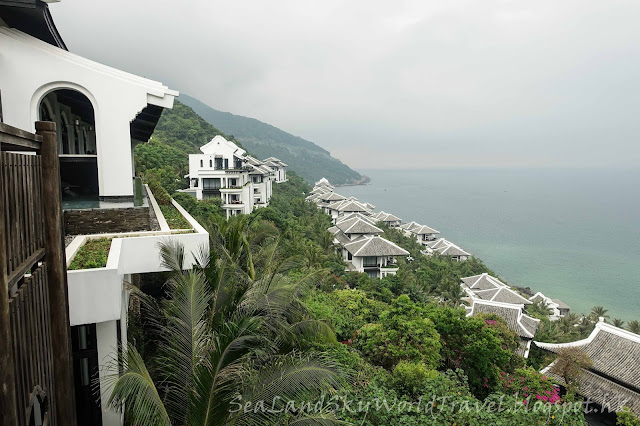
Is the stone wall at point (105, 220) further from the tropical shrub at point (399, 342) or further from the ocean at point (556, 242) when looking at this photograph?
the ocean at point (556, 242)

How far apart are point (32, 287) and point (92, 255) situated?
2.61m

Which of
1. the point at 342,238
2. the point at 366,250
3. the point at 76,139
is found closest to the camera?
the point at 76,139

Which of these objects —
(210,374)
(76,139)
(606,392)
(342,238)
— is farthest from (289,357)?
(342,238)

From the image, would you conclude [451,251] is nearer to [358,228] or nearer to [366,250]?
[358,228]

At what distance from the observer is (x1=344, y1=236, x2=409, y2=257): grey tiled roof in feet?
91.0

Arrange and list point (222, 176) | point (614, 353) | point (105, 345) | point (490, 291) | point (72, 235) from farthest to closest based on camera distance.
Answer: point (222, 176) < point (490, 291) < point (614, 353) < point (72, 235) < point (105, 345)

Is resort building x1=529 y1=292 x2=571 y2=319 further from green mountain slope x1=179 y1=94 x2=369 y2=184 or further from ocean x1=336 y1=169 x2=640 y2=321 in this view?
green mountain slope x1=179 y1=94 x2=369 y2=184

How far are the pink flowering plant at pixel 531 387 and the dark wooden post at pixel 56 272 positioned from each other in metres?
9.26

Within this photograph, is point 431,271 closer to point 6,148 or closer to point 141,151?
point 141,151

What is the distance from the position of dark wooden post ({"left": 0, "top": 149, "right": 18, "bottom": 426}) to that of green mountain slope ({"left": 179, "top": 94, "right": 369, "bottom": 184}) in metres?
133

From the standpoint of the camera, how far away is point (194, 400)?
3836mm

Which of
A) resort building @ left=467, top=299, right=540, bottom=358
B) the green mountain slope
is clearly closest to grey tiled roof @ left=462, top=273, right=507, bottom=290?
resort building @ left=467, top=299, right=540, bottom=358

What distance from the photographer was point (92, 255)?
5.48 metres

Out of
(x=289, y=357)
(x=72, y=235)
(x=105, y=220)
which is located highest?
(x=105, y=220)
